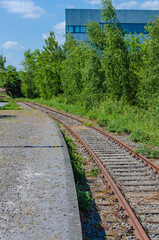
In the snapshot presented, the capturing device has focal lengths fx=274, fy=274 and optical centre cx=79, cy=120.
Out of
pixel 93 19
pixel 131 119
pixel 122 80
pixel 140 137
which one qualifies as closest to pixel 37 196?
pixel 140 137

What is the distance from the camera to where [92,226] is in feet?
15.9

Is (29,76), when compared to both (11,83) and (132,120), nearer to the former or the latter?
(11,83)

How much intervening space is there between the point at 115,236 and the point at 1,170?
4038 mm

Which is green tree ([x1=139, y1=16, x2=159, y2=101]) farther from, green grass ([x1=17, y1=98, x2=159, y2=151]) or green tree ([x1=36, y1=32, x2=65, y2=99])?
green tree ([x1=36, y1=32, x2=65, y2=99])

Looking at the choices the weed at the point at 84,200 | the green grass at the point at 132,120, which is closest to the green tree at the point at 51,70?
the green grass at the point at 132,120

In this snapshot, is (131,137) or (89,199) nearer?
(89,199)

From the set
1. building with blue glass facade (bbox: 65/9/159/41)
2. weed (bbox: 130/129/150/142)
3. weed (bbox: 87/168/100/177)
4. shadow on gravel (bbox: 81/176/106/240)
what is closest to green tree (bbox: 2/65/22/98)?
building with blue glass facade (bbox: 65/9/159/41)

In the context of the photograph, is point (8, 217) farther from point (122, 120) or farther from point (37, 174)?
point (122, 120)

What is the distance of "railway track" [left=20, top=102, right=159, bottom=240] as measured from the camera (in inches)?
190

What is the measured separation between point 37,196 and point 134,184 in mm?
2522

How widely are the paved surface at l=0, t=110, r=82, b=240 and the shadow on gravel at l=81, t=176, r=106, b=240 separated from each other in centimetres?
31

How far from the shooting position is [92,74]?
73.4 ft

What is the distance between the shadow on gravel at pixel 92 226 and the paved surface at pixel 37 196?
1.02ft

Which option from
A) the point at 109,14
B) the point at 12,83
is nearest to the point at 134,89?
the point at 109,14
